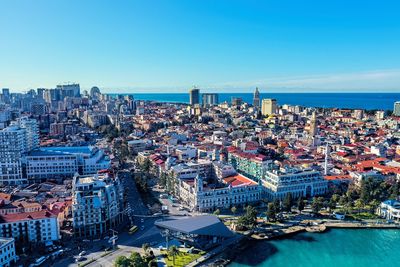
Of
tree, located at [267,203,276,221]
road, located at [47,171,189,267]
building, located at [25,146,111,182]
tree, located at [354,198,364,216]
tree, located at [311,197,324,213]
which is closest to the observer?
road, located at [47,171,189,267]

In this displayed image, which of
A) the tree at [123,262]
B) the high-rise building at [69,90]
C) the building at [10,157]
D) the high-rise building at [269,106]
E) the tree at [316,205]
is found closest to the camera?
the tree at [123,262]

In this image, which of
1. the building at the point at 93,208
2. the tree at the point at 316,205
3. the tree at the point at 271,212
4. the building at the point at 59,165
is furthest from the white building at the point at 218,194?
the building at the point at 59,165

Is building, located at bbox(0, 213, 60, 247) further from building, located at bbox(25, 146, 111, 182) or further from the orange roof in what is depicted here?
building, located at bbox(25, 146, 111, 182)

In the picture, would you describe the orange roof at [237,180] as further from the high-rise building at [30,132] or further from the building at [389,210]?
the high-rise building at [30,132]

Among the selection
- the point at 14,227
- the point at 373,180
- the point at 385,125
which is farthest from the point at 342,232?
the point at 385,125

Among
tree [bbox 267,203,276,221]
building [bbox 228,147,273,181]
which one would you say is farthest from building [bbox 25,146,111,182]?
tree [bbox 267,203,276,221]
